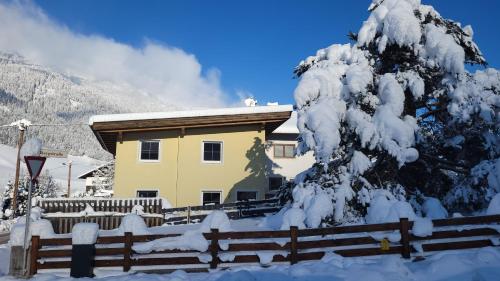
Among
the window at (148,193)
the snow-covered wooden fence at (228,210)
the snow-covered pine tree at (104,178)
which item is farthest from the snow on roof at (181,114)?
the snow-covered pine tree at (104,178)

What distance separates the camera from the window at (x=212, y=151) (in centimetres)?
2248

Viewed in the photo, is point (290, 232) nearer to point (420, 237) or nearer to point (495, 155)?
point (420, 237)

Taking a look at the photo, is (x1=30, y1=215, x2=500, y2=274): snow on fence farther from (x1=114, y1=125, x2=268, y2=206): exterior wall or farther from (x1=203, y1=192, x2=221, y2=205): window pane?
(x1=203, y1=192, x2=221, y2=205): window pane

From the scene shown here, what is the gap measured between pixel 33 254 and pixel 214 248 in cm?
438

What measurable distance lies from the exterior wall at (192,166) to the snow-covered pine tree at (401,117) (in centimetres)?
742

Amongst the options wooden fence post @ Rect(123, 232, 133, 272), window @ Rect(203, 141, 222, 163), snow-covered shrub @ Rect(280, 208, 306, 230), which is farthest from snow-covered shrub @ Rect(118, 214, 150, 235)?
window @ Rect(203, 141, 222, 163)

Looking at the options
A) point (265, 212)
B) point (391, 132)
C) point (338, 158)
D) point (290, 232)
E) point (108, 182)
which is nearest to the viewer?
point (290, 232)

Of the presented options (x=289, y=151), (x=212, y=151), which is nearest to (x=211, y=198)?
(x=212, y=151)

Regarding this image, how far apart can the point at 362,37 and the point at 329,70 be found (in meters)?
1.98

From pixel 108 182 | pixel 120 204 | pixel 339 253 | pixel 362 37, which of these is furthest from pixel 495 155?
pixel 108 182

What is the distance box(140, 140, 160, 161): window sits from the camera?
2200cm

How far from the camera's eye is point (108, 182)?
5253cm

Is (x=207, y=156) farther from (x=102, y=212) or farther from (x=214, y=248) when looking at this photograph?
(x=214, y=248)

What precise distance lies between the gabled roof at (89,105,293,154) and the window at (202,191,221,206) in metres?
3.47
